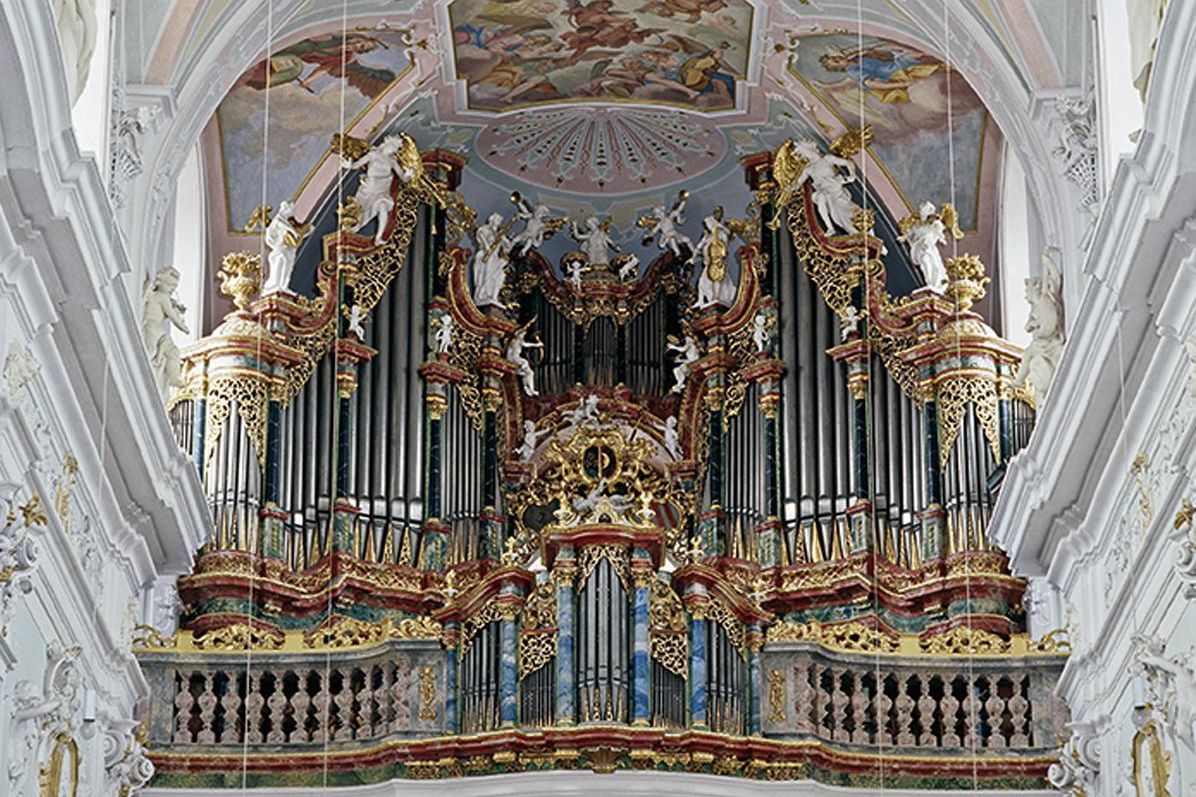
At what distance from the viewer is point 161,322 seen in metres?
19.1

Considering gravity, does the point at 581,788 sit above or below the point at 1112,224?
below

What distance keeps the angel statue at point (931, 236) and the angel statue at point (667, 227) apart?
2.10m

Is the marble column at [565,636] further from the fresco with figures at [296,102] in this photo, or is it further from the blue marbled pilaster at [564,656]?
the fresco with figures at [296,102]

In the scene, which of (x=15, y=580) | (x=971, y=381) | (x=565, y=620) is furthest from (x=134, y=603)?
(x=971, y=381)

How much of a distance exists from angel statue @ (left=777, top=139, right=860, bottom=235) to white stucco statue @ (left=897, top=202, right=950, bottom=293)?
0.54 metres

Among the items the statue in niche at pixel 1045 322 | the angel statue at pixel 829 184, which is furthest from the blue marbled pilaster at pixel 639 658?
the angel statue at pixel 829 184

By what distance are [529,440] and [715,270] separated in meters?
2.06

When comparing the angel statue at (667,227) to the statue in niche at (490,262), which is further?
the angel statue at (667,227)

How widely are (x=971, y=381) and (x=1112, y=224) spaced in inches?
247

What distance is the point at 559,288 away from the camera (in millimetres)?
23484

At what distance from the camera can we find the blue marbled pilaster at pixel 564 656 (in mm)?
18906

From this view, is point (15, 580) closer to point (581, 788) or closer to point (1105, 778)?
point (581, 788)

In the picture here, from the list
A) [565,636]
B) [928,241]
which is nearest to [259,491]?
[565,636]

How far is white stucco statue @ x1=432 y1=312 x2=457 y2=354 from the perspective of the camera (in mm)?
22484
